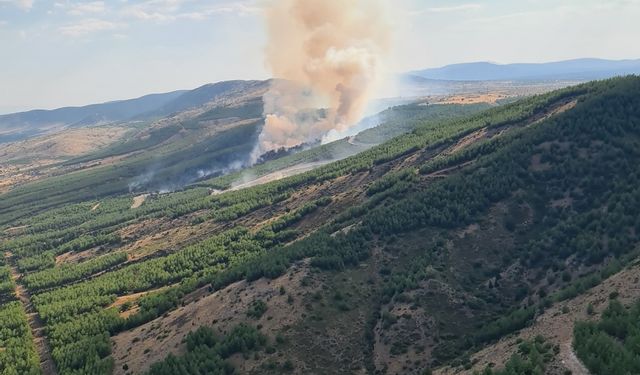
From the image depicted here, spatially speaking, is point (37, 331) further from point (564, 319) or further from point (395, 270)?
point (564, 319)

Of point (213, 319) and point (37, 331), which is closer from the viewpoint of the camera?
point (213, 319)

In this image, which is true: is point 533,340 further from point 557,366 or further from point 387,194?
point 387,194

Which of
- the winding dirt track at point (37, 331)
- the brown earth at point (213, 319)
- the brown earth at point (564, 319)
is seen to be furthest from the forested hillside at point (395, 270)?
the winding dirt track at point (37, 331)

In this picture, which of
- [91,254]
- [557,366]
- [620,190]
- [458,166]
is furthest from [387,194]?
[91,254]

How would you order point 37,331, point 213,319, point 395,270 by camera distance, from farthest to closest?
point 37,331, point 395,270, point 213,319

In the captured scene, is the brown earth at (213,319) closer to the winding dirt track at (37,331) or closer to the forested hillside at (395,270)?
the forested hillside at (395,270)

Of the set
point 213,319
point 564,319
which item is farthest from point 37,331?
point 564,319
